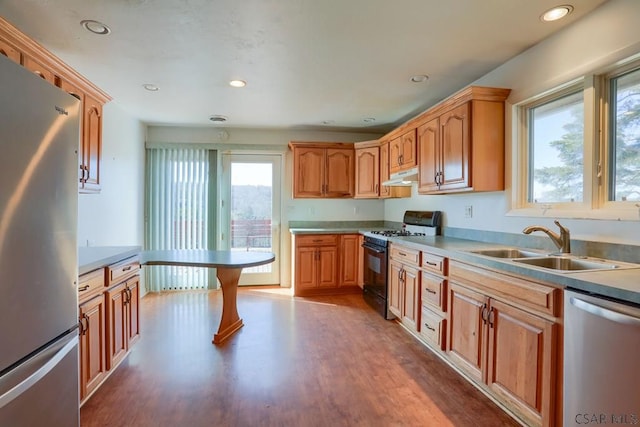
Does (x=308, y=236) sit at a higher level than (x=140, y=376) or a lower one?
higher

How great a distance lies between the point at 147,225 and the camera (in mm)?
4641

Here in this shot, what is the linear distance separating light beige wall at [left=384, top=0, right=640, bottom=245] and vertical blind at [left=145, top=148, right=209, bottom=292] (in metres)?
3.43

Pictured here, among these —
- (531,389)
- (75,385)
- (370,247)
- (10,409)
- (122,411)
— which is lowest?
(122,411)

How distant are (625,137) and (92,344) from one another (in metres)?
3.32

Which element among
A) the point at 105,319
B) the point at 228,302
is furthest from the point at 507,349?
the point at 105,319

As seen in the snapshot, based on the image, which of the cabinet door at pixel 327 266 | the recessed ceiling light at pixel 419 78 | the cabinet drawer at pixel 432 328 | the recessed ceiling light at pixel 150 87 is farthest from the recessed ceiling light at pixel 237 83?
the cabinet drawer at pixel 432 328

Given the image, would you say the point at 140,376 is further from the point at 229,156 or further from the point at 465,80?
the point at 465,80

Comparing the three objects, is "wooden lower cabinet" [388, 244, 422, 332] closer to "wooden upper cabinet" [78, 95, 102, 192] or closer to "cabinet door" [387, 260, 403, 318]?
"cabinet door" [387, 260, 403, 318]

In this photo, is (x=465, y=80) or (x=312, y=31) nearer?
(x=312, y=31)

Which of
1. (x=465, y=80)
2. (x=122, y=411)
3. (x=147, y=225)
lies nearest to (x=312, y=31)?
(x=465, y=80)

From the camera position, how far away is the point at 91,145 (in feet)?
8.37

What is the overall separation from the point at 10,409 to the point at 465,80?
3530mm

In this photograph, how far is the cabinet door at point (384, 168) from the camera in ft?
14.0

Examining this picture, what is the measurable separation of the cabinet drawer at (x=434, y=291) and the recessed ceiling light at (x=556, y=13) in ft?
5.93
